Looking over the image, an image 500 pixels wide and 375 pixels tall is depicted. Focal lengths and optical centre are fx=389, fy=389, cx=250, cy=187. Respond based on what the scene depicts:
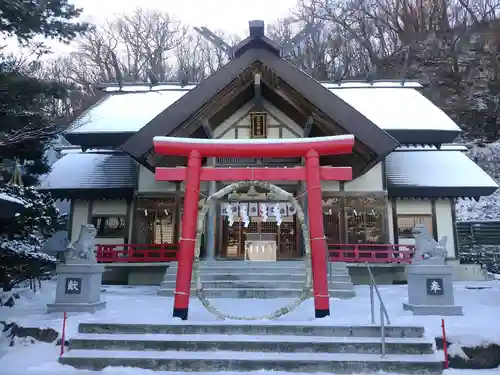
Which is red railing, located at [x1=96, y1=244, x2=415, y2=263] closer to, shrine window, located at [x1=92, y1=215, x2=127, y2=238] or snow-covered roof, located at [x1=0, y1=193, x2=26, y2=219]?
shrine window, located at [x1=92, y1=215, x2=127, y2=238]

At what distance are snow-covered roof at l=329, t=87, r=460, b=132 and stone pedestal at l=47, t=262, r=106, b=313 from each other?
31.9ft

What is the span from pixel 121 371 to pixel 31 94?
5.74 meters

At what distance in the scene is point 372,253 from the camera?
13148 millimetres

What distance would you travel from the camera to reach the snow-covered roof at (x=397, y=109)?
14.7 m

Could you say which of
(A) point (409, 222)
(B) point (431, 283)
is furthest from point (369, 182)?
(B) point (431, 283)

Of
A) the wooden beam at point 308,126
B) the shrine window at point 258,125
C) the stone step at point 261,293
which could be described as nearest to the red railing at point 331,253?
the stone step at point 261,293

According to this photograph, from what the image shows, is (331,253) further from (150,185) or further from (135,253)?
(150,185)

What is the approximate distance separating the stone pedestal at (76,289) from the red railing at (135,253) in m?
5.22

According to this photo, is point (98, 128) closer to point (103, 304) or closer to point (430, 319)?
point (103, 304)

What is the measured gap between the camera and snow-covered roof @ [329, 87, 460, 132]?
1471 centimetres


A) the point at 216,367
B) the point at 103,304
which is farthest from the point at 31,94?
the point at 216,367

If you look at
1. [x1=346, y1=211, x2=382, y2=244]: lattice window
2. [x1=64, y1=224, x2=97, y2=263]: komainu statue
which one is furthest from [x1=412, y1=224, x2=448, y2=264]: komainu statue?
[x1=64, y1=224, x2=97, y2=263]: komainu statue

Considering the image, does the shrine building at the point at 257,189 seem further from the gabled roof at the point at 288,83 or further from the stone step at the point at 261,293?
the stone step at the point at 261,293

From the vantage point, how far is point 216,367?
5.73m
